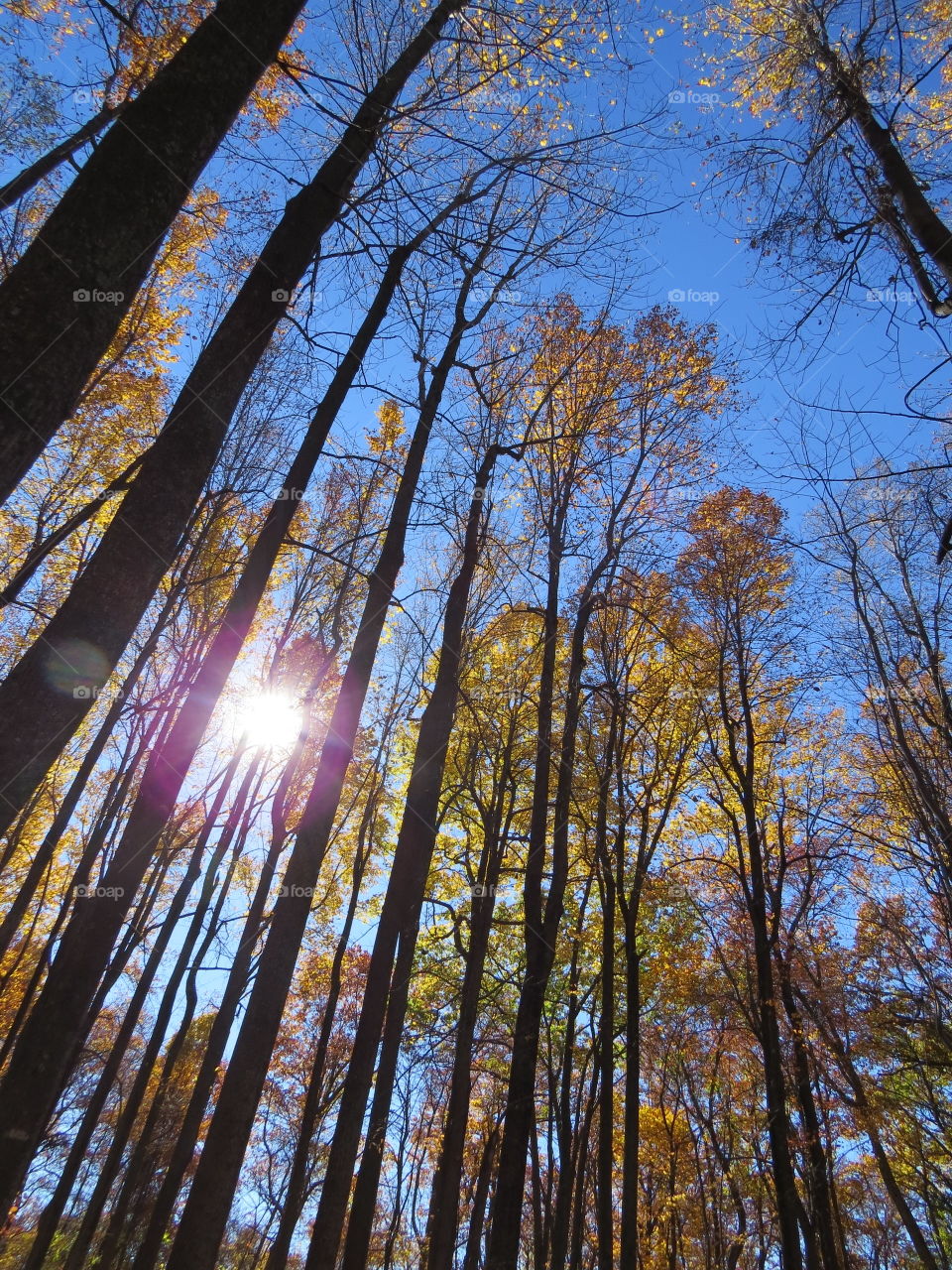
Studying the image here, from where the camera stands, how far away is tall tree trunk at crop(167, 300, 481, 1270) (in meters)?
3.88

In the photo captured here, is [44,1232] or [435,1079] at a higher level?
[435,1079]

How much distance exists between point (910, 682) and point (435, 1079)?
1654cm

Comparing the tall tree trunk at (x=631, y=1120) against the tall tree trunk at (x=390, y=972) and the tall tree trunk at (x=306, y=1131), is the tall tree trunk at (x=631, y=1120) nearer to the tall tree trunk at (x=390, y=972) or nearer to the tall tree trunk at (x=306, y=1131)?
the tall tree trunk at (x=390, y=972)

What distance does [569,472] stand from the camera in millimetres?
9766

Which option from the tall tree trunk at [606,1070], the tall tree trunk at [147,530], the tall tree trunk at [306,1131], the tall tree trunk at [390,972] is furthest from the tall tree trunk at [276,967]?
the tall tree trunk at [306,1131]

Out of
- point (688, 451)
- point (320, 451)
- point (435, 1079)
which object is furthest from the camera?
point (435, 1079)

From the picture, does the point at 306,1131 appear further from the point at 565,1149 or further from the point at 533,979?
the point at 533,979

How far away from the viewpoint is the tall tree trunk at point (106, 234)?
2055mm

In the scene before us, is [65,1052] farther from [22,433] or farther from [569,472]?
[569,472]

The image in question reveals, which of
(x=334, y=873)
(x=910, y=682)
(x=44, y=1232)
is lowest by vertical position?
(x=44, y=1232)

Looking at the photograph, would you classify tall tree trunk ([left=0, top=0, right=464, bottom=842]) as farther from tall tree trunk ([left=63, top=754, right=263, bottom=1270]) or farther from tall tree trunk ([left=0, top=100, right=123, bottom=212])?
tall tree trunk ([left=63, top=754, right=263, bottom=1270])

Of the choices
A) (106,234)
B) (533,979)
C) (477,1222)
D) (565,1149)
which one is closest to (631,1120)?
(565,1149)

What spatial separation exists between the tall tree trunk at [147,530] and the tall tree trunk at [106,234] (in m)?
0.50

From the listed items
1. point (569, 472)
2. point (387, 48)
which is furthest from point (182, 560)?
point (387, 48)
